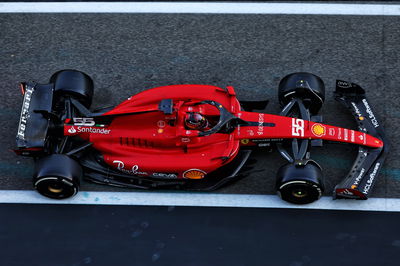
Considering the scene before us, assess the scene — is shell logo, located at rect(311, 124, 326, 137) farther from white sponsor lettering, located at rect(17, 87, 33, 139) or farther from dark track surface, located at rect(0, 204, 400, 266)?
white sponsor lettering, located at rect(17, 87, 33, 139)

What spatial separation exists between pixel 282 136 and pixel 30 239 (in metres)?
3.97

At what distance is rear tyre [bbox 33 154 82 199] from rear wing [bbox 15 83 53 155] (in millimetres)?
271

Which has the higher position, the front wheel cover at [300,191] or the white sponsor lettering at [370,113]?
the white sponsor lettering at [370,113]

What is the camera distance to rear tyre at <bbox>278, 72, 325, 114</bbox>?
835 cm

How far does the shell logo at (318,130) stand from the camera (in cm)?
802

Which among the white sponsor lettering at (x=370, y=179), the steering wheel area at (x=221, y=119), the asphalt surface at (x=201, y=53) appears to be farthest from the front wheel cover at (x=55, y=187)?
the white sponsor lettering at (x=370, y=179)

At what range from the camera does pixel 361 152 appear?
8148 mm

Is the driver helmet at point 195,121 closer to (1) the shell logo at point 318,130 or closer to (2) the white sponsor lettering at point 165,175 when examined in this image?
(2) the white sponsor lettering at point 165,175

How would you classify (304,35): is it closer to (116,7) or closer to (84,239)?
(116,7)

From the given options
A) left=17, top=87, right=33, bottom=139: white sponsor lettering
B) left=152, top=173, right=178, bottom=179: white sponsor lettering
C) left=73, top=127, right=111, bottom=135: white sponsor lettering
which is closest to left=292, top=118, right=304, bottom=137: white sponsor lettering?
left=152, top=173, right=178, bottom=179: white sponsor lettering

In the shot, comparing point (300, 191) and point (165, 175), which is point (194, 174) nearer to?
point (165, 175)

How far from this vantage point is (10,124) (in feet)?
29.9

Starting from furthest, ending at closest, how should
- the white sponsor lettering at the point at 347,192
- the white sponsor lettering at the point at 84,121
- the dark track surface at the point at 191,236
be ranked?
the white sponsor lettering at the point at 84,121, the dark track surface at the point at 191,236, the white sponsor lettering at the point at 347,192

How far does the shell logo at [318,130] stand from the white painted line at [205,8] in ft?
10.0
